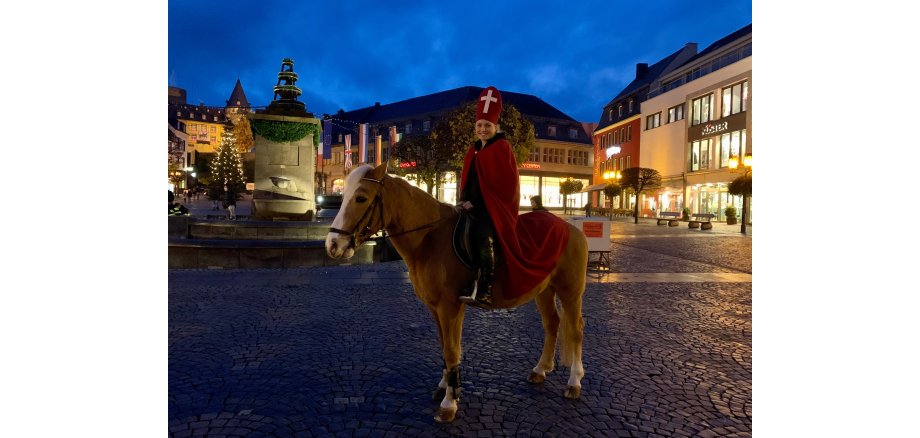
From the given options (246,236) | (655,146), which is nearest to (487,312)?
(246,236)

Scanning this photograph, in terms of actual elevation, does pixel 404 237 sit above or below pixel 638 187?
below

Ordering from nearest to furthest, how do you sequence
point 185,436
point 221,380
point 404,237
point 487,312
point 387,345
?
point 185,436
point 404,237
point 221,380
point 387,345
point 487,312

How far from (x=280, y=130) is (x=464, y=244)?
573 inches

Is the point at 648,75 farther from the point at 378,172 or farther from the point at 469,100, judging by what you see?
the point at 378,172

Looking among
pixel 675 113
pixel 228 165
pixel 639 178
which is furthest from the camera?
pixel 228 165

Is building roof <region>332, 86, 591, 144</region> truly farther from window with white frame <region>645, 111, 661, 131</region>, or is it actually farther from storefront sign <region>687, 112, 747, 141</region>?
storefront sign <region>687, 112, 747, 141</region>

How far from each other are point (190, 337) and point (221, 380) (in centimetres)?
174

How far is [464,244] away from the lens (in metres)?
4.02

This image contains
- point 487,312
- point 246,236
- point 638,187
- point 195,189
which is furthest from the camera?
point 195,189

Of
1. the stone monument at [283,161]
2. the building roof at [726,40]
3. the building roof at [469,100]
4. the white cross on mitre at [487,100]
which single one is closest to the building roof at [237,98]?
the building roof at [469,100]

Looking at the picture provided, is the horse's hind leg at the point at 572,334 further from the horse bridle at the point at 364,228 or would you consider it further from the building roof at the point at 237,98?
the building roof at the point at 237,98

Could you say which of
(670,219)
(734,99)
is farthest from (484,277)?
(734,99)

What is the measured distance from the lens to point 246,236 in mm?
14328

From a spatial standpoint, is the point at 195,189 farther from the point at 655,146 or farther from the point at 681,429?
the point at 681,429
